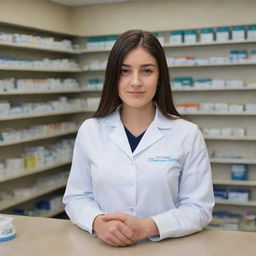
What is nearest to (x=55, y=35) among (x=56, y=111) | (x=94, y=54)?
(x=94, y=54)

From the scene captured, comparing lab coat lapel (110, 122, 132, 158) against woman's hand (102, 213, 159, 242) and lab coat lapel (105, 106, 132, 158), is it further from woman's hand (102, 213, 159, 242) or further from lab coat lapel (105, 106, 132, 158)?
woman's hand (102, 213, 159, 242)

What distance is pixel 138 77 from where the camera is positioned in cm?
160

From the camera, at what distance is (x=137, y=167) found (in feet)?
5.40

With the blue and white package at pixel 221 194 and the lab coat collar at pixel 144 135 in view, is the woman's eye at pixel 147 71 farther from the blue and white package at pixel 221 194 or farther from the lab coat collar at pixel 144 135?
the blue and white package at pixel 221 194

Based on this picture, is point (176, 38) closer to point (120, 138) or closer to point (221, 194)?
point (221, 194)

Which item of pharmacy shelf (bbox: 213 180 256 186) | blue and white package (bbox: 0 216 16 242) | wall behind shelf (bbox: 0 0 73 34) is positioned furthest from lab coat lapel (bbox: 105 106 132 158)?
pharmacy shelf (bbox: 213 180 256 186)

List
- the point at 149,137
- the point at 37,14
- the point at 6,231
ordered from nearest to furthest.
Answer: the point at 6,231, the point at 149,137, the point at 37,14

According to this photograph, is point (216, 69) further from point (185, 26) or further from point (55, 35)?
point (55, 35)

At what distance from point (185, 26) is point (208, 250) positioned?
4.64 meters

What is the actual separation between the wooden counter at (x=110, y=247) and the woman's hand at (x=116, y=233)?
24 millimetres

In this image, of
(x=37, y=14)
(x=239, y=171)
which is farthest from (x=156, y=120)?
(x=37, y=14)

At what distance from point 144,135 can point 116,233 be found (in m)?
0.44

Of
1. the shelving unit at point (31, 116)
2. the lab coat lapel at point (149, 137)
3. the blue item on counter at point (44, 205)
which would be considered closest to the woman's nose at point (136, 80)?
the lab coat lapel at point (149, 137)

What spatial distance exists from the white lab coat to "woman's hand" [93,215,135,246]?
100 mm
